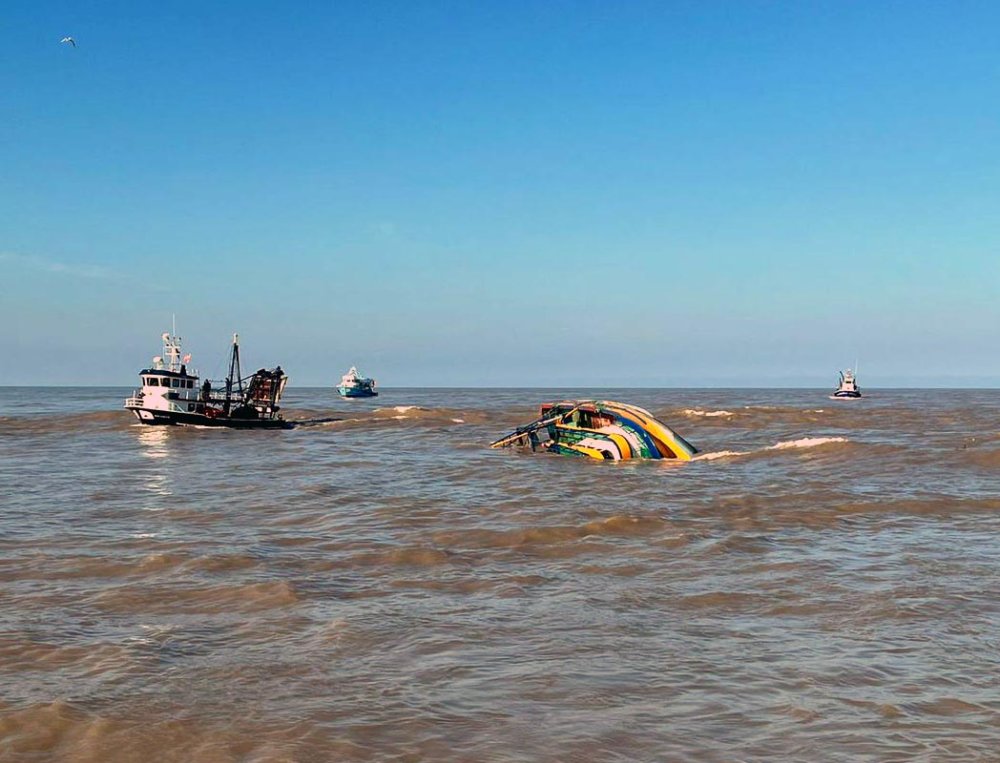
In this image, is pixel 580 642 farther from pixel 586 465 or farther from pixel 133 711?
pixel 586 465

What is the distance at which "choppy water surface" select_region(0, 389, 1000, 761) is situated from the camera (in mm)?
6578

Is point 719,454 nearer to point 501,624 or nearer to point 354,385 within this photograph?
point 501,624

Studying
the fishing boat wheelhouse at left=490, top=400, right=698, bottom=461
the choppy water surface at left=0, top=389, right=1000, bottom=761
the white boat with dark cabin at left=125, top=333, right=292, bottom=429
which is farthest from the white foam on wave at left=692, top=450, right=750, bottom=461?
the white boat with dark cabin at left=125, top=333, right=292, bottom=429

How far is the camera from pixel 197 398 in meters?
56.5

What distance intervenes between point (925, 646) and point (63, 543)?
1385cm

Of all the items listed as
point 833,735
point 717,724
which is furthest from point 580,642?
point 833,735

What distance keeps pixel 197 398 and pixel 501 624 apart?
51161 mm

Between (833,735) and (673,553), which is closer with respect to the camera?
(833,735)

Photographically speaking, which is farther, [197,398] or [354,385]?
[354,385]

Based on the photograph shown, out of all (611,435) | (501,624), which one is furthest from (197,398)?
(501,624)

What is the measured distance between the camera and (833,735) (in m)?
6.50

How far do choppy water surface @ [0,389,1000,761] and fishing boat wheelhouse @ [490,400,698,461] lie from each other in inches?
347

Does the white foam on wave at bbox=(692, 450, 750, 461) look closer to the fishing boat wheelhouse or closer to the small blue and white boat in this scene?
the fishing boat wheelhouse

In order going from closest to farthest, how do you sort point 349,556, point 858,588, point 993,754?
point 993,754 → point 858,588 → point 349,556
